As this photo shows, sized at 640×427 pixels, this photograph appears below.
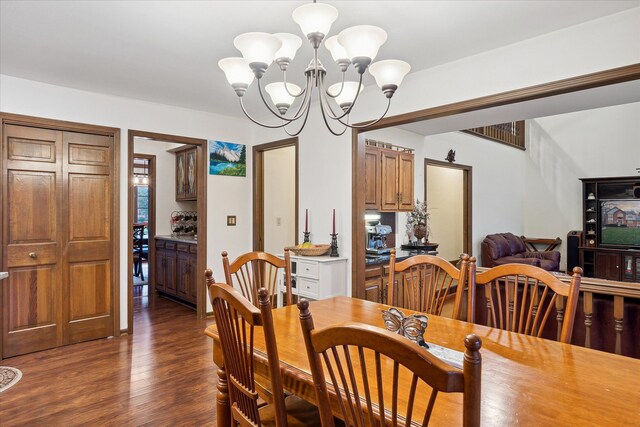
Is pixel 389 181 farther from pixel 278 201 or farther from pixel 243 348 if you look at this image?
pixel 243 348

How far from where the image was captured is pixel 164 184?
618cm

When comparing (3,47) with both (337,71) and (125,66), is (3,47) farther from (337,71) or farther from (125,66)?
(337,71)

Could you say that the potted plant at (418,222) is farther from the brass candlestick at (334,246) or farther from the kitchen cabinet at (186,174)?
the kitchen cabinet at (186,174)

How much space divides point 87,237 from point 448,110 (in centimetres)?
361

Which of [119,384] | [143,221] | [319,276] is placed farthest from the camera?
[143,221]

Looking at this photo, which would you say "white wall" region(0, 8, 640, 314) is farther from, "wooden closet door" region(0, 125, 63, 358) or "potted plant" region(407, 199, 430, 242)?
"potted plant" region(407, 199, 430, 242)

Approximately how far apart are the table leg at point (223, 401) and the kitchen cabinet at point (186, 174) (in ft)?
13.9

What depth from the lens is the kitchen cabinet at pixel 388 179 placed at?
13.9 feet

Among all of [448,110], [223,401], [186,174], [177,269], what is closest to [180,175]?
[186,174]

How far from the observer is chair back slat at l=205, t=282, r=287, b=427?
1147 mm

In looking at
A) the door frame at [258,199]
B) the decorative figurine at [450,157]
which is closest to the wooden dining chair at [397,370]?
the door frame at [258,199]

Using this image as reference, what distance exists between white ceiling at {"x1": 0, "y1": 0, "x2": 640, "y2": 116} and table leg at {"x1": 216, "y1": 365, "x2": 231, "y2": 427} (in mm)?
1983

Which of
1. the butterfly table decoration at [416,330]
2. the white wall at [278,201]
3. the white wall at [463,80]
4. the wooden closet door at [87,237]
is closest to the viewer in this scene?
the butterfly table decoration at [416,330]

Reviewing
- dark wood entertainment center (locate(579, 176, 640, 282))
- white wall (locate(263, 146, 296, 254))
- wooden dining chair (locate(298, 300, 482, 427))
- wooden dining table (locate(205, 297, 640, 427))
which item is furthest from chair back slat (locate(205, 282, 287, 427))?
dark wood entertainment center (locate(579, 176, 640, 282))
